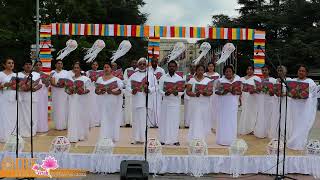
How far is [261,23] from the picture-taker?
Answer: 42406 millimetres

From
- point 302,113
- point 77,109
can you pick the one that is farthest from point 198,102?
point 77,109

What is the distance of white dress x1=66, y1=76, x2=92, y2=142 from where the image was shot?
951 centimetres

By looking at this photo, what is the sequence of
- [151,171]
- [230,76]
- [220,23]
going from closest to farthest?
[151,171] < [230,76] < [220,23]

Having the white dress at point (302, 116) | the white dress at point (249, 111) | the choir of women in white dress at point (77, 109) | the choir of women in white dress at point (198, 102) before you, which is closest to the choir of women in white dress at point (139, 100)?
the choir of women in white dress at point (198, 102)

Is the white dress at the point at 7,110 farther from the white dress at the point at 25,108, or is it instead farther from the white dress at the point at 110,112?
the white dress at the point at 110,112

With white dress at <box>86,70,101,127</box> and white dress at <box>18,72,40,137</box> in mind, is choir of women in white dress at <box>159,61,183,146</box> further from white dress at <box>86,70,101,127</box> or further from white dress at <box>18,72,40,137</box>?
white dress at <box>18,72,40,137</box>

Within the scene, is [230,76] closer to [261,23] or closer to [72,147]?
[72,147]

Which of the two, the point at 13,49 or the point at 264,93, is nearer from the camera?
the point at 264,93

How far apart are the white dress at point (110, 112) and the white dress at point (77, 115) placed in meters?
0.57

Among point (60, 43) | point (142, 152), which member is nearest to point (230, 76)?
point (142, 152)

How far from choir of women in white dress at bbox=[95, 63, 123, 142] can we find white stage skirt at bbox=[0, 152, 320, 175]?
4.63ft

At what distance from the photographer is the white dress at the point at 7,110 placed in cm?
942

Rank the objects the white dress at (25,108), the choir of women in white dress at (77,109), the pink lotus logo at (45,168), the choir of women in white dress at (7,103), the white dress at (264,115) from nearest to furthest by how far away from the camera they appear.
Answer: the pink lotus logo at (45,168) → the choir of women in white dress at (7,103) → the choir of women in white dress at (77,109) → the white dress at (25,108) → the white dress at (264,115)

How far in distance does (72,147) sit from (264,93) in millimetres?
4765
